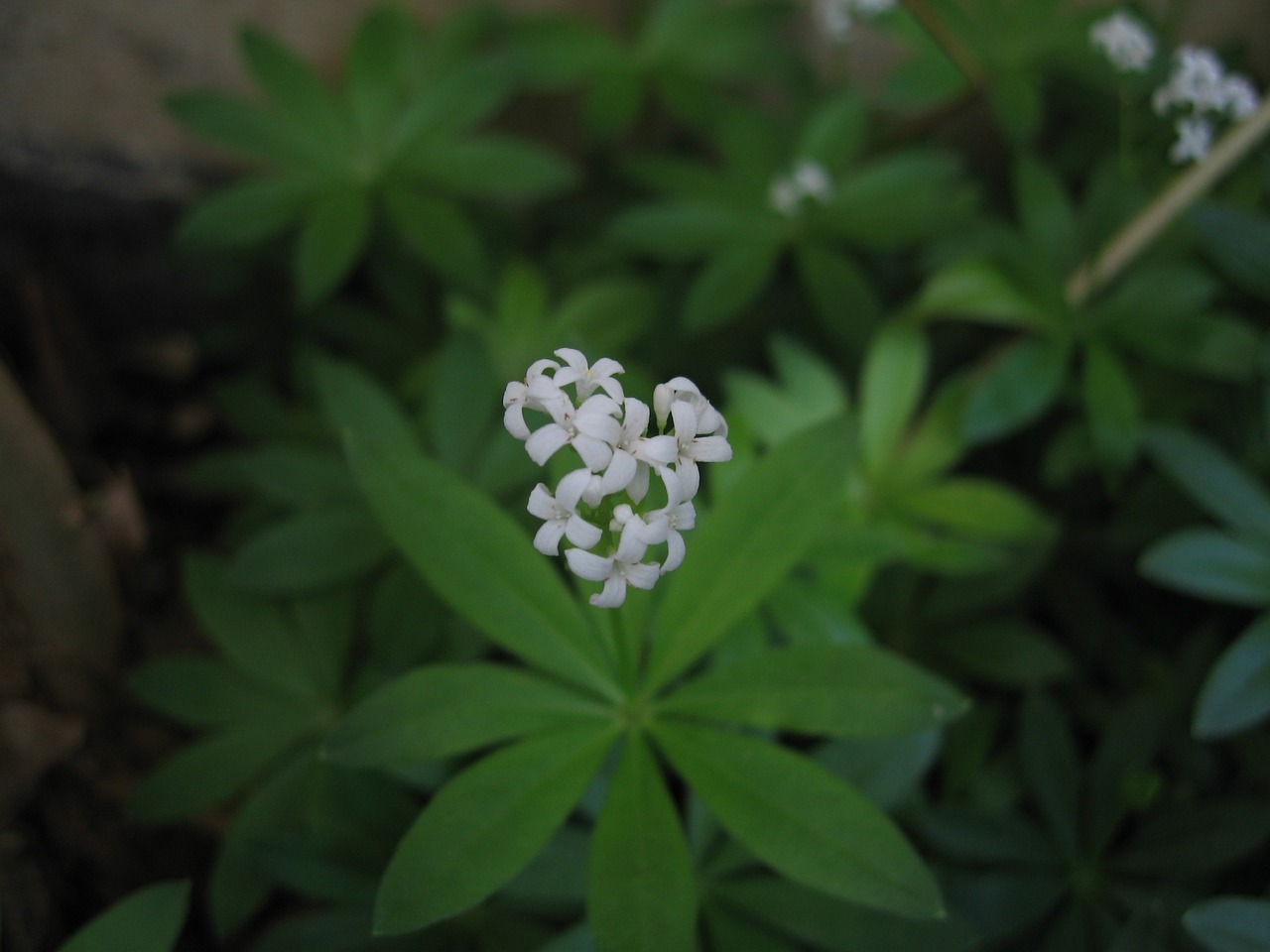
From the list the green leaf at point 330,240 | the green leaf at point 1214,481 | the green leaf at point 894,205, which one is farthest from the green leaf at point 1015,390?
the green leaf at point 330,240

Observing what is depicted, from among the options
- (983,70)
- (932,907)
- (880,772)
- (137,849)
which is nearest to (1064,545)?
(880,772)

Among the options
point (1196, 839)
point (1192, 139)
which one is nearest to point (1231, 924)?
point (1196, 839)

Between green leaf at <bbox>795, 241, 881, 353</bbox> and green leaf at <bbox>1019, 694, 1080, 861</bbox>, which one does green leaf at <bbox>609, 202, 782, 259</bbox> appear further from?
green leaf at <bbox>1019, 694, 1080, 861</bbox>

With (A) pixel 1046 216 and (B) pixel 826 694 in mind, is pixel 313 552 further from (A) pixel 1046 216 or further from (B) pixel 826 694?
(A) pixel 1046 216

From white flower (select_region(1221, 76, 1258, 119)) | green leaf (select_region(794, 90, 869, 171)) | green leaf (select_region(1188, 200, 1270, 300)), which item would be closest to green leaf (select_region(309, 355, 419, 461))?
green leaf (select_region(794, 90, 869, 171))

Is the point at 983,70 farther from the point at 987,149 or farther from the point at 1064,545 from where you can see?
the point at 1064,545

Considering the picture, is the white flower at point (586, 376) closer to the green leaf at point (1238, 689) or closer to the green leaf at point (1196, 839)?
the green leaf at point (1238, 689)
